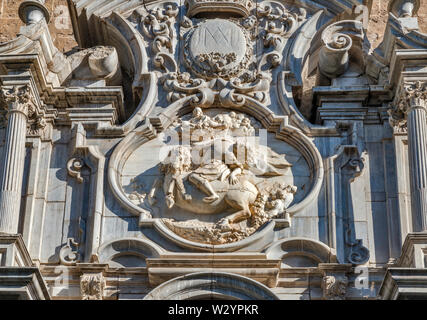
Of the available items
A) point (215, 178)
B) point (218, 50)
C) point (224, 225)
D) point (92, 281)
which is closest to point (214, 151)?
point (215, 178)

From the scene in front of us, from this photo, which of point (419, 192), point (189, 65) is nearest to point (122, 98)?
point (189, 65)

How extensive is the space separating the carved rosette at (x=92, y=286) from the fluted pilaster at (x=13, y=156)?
109 centimetres

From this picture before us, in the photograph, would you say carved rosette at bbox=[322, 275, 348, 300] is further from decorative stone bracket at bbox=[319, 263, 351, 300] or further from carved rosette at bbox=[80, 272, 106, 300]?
carved rosette at bbox=[80, 272, 106, 300]

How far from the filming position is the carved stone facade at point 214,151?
16703 millimetres

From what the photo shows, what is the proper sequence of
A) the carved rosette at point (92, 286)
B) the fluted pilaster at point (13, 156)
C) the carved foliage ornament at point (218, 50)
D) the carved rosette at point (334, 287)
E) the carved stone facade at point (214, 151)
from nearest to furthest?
the carved rosette at point (334, 287), the carved rosette at point (92, 286), the carved stone facade at point (214, 151), the fluted pilaster at point (13, 156), the carved foliage ornament at point (218, 50)

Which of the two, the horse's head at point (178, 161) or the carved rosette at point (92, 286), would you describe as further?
the horse's head at point (178, 161)

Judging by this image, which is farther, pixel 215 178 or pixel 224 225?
pixel 215 178

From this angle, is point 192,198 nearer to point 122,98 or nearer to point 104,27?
point 122,98

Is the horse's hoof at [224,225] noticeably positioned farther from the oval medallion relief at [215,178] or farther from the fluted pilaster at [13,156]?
the fluted pilaster at [13,156]

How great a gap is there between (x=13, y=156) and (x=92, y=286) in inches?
81.5

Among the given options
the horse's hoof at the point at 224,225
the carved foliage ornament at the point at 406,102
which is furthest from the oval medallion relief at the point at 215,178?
the carved foliage ornament at the point at 406,102

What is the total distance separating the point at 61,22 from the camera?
21.9 m

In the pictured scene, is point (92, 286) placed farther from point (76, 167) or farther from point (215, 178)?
point (215, 178)
